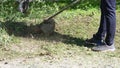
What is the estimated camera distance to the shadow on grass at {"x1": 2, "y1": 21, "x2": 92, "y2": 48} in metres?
7.29

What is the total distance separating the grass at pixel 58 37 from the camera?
6.65 m

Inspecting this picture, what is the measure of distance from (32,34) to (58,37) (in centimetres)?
47

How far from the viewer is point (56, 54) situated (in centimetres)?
660

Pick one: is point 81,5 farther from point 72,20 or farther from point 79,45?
point 79,45

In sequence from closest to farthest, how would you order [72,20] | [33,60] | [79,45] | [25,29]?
[33,60] → [79,45] → [25,29] → [72,20]

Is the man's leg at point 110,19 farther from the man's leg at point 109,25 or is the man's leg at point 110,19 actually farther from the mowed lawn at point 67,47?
the mowed lawn at point 67,47

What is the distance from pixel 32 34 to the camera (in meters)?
7.56

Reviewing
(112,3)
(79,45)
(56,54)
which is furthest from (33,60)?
(112,3)

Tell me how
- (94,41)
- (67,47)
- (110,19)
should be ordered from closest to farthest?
(110,19)
(67,47)
(94,41)

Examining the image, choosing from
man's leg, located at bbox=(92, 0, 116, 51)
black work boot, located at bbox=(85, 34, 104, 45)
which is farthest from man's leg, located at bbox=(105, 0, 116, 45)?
black work boot, located at bbox=(85, 34, 104, 45)

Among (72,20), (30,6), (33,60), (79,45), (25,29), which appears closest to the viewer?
(33,60)

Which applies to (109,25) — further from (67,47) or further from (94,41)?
(67,47)

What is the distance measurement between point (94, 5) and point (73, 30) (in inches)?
62.7

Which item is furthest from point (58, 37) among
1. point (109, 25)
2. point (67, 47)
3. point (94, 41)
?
point (109, 25)
